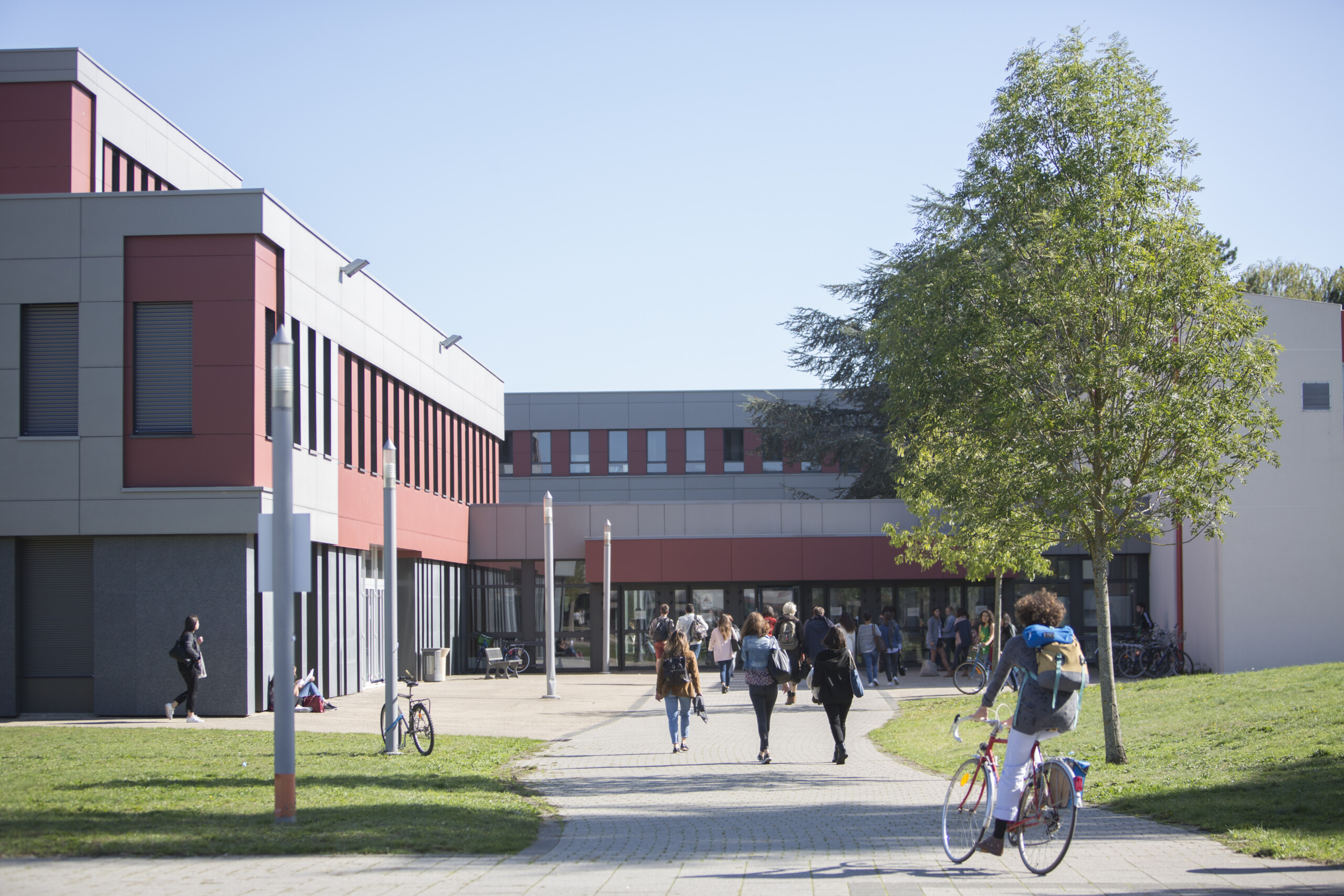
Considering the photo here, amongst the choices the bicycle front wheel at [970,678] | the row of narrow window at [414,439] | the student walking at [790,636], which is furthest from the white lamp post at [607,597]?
the bicycle front wheel at [970,678]

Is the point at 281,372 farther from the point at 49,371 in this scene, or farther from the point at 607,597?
the point at 607,597

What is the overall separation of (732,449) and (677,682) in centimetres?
3875

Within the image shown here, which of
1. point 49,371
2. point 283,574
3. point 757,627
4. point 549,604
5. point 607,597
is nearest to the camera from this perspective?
point 283,574

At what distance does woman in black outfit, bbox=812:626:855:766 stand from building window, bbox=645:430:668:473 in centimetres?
3915

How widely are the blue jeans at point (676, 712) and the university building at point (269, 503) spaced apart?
25.6 feet

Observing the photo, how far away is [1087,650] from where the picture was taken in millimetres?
32969

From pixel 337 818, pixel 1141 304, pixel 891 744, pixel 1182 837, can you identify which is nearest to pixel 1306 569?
pixel 891 744

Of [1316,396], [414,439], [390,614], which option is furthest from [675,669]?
[414,439]

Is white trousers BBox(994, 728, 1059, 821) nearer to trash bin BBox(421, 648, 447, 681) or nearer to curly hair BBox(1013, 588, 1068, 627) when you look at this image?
curly hair BBox(1013, 588, 1068, 627)

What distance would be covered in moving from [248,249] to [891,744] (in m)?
12.9

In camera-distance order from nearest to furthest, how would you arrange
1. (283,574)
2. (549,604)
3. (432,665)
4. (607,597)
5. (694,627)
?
(283,574)
(549,604)
(694,627)
(432,665)
(607,597)

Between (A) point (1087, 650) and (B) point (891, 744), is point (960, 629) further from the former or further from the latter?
(B) point (891, 744)

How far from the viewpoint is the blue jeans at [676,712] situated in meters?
15.8

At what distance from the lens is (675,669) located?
15641 millimetres
